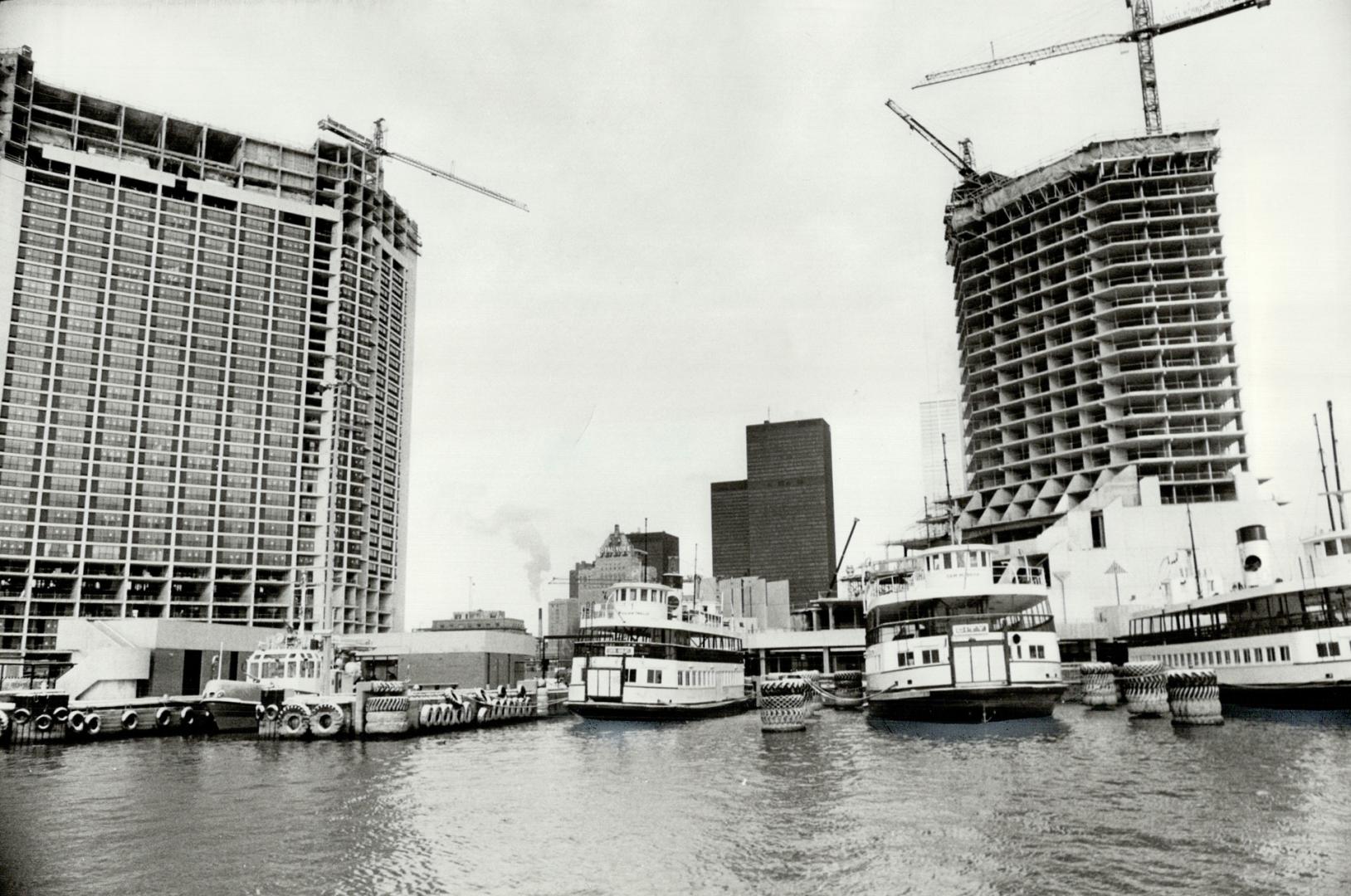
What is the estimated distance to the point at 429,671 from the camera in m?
123

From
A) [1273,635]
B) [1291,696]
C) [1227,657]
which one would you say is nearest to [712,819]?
[1291,696]

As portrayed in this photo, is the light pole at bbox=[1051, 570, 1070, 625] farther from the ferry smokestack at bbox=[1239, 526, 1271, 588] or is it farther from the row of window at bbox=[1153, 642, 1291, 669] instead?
the ferry smokestack at bbox=[1239, 526, 1271, 588]

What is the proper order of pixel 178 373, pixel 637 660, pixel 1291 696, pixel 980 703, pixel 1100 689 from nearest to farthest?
pixel 980 703, pixel 1291 696, pixel 637 660, pixel 1100 689, pixel 178 373

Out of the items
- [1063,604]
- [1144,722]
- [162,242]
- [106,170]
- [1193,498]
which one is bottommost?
[1144,722]

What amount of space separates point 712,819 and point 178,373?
431 feet

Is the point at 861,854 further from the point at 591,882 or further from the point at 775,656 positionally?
the point at 775,656

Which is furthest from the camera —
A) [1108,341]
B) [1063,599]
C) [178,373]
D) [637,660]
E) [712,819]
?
[178,373]

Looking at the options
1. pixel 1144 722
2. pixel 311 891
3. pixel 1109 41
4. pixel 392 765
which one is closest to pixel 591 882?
pixel 311 891

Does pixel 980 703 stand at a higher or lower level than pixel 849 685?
higher

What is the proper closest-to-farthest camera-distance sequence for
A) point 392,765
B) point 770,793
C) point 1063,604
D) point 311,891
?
point 311,891
point 770,793
point 392,765
point 1063,604

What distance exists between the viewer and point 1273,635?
2413 inches

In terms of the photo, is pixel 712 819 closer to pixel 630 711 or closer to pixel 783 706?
pixel 783 706

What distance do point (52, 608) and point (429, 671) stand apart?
49345mm

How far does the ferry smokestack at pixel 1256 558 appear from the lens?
72625 millimetres
